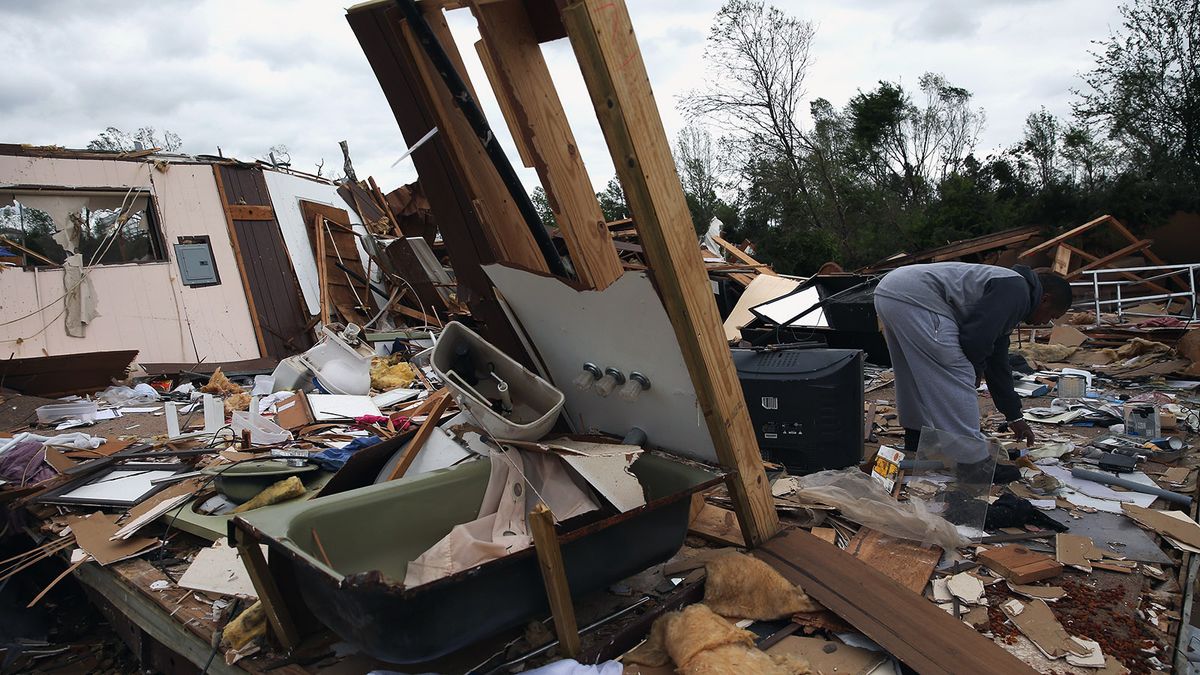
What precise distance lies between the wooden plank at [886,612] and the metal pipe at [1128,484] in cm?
178

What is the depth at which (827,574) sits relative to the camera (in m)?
2.47

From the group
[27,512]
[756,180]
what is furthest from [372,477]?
[756,180]

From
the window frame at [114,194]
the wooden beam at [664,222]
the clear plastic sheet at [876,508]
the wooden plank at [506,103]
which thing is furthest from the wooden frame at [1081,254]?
the window frame at [114,194]

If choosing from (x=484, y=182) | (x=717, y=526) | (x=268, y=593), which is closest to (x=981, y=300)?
(x=717, y=526)

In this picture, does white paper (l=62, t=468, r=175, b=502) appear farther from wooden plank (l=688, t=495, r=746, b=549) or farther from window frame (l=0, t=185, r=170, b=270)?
window frame (l=0, t=185, r=170, b=270)

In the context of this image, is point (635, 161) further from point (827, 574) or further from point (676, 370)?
point (827, 574)

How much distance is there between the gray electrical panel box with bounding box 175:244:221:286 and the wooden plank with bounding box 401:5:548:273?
7910mm

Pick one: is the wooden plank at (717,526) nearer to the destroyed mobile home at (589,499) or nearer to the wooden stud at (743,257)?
the destroyed mobile home at (589,499)

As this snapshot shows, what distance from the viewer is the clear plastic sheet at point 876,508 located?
111 inches

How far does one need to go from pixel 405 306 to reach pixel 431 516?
8.87 m

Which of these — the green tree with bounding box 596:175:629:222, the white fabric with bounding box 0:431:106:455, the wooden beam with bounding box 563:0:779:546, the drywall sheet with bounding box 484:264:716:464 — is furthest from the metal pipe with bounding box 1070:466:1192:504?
the green tree with bounding box 596:175:629:222

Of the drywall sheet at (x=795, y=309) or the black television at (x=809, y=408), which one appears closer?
the black television at (x=809, y=408)

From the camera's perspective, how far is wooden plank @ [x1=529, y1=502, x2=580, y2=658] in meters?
1.93

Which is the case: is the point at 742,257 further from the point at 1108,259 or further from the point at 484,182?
the point at 484,182
